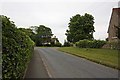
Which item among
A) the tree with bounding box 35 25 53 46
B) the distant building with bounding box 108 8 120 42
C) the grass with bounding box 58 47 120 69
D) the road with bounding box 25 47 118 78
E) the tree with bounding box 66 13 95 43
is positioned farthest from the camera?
the tree with bounding box 35 25 53 46

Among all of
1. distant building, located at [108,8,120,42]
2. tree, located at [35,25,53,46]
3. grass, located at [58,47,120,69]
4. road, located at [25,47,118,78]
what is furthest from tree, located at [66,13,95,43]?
road, located at [25,47,118,78]

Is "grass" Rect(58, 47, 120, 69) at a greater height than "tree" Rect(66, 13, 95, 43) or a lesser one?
lesser

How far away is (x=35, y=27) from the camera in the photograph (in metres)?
137

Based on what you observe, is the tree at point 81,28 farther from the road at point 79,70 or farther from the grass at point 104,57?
the road at point 79,70

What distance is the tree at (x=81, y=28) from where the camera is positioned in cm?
8675

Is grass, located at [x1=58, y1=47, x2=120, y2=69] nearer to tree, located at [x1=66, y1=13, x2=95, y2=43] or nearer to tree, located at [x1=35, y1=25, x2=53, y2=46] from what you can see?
tree, located at [x1=66, y1=13, x2=95, y2=43]

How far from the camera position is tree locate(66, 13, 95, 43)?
3415 inches

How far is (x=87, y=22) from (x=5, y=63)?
82893 mm

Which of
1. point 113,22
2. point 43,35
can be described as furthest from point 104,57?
point 43,35

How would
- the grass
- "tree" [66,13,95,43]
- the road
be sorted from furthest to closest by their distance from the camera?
"tree" [66,13,95,43] → the grass → the road

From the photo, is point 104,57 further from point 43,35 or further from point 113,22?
point 43,35

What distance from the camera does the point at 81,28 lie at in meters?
88.4

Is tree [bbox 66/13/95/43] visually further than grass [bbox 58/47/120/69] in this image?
Yes

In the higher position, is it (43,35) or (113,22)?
(113,22)
